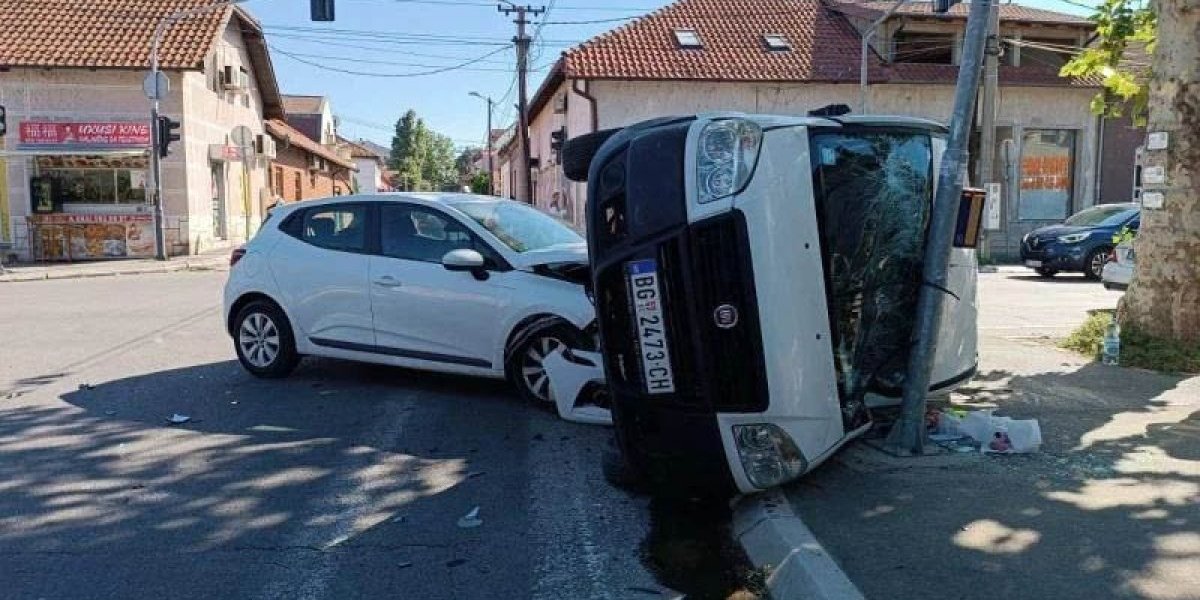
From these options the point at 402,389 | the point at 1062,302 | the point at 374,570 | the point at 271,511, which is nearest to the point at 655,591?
the point at 374,570

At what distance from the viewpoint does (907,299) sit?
5.33 metres

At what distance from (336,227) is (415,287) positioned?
1.09m

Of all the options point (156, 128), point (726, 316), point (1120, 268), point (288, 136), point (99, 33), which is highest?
point (99, 33)

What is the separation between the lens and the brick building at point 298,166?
123 feet

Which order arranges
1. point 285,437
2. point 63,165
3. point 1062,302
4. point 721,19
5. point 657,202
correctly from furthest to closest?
point 721,19 → point 63,165 → point 1062,302 → point 285,437 → point 657,202

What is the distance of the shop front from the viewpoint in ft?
79.2

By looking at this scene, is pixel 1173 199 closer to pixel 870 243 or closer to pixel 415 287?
pixel 870 243

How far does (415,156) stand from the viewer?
4077 inches

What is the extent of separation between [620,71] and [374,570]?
2254cm

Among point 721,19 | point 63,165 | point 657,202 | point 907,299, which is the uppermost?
point 721,19

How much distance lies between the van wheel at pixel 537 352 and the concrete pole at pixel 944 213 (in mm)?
2417

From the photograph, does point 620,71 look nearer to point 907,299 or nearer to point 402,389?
point 402,389

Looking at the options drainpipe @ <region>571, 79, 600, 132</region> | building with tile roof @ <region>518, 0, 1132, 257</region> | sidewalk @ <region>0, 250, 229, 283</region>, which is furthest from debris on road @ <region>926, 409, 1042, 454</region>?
drainpipe @ <region>571, 79, 600, 132</region>

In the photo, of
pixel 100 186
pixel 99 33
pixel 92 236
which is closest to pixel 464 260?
pixel 92 236
